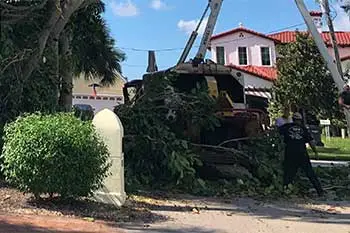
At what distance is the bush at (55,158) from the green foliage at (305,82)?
2393cm

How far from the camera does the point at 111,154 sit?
827 cm

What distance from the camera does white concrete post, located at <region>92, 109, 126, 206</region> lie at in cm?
827

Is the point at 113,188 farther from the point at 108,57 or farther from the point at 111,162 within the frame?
the point at 108,57

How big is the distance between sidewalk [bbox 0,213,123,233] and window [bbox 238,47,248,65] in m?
37.3

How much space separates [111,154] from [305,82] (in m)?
25.2

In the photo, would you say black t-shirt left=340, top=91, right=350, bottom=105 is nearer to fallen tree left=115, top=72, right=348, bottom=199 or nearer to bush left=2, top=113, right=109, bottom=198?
fallen tree left=115, top=72, right=348, bottom=199

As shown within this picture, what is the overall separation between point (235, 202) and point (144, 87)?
367cm

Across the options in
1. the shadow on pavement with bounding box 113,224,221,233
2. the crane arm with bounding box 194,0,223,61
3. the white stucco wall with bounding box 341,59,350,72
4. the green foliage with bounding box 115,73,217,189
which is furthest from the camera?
the white stucco wall with bounding box 341,59,350,72

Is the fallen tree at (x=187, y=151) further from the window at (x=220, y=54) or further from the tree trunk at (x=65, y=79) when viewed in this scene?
the window at (x=220, y=54)

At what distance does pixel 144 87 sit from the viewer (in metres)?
12.0

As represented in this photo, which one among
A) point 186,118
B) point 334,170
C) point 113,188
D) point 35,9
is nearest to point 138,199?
point 113,188

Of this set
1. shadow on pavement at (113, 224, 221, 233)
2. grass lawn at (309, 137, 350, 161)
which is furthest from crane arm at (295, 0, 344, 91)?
shadow on pavement at (113, 224, 221, 233)

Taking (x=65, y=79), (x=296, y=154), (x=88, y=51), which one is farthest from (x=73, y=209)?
(x=88, y=51)

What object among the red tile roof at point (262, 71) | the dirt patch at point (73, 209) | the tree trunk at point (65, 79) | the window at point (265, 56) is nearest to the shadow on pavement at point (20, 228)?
the dirt patch at point (73, 209)
